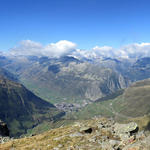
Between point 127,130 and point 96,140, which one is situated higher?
point 127,130

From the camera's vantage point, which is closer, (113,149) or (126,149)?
(126,149)

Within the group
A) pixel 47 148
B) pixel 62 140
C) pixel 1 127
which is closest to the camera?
pixel 47 148

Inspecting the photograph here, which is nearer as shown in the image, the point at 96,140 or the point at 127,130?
the point at 96,140

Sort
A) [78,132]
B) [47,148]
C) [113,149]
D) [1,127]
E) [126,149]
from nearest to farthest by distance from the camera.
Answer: [126,149]
[113,149]
[47,148]
[78,132]
[1,127]

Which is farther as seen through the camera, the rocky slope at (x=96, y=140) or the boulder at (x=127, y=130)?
the boulder at (x=127, y=130)

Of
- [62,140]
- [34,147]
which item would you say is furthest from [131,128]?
[34,147]

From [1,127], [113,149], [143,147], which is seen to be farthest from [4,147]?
[1,127]

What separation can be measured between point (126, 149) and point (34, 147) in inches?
950

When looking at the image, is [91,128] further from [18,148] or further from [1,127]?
[1,127]

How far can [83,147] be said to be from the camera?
37.8m

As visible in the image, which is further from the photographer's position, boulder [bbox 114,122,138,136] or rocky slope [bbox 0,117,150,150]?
boulder [bbox 114,122,138,136]

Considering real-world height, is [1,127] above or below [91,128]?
below

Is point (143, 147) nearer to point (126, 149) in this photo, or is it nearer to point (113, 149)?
point (126, 149)

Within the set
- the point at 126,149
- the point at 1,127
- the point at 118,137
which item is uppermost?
the point at 126,149
